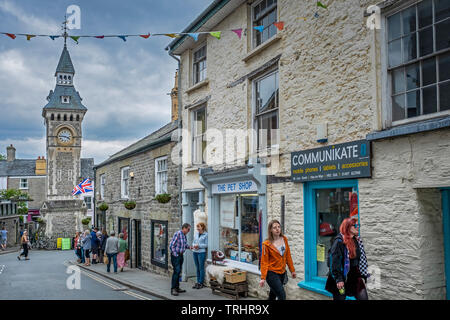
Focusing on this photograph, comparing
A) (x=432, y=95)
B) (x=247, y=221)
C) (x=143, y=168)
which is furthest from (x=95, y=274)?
(x=432, y=95)

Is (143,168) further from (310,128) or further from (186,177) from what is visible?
(310,128)

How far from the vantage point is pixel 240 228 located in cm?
1066

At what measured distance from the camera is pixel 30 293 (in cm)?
1139

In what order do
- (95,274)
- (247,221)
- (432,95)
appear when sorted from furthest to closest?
(95,274) < (247,221) < (432,95)

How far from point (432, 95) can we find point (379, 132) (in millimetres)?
883

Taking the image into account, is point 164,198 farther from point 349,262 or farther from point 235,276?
point 349,262

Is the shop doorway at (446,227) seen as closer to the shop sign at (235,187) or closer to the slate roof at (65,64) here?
the shop sign at (235,187)

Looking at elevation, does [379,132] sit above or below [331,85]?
below

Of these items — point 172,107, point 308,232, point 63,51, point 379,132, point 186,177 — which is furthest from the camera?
point 63,51

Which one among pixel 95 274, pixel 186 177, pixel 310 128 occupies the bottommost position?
pixel 95 274

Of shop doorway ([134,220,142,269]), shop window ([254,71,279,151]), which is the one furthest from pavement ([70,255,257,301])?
shop window ([254,71,279,151])

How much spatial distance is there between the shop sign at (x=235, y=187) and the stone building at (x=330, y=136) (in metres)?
0.05

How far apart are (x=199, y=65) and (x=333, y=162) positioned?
7.17 meters

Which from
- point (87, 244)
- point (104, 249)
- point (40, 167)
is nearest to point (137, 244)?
point (104, 249)
